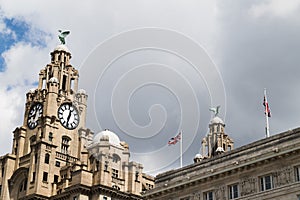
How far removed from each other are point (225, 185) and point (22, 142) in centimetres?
6500

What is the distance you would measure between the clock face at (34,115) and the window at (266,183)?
6782 centimetres

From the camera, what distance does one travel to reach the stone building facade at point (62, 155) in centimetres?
9838

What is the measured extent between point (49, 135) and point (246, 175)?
58.9 metres

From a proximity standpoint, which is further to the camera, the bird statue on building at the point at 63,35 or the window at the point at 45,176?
the bird statue on building at the point at 63,35

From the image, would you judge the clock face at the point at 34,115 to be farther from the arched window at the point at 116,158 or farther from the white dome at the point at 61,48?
the arched window at the point at 116,158

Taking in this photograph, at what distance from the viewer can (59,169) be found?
105 metres

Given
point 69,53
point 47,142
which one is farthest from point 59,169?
point 69,53

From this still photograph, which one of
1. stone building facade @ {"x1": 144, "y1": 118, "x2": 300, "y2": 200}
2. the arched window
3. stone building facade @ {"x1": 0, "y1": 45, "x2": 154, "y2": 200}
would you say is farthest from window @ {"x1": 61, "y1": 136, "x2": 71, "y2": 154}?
stone building facade @ {"x1": 144, "y1": 118, "x2": 300, "y2": 200}

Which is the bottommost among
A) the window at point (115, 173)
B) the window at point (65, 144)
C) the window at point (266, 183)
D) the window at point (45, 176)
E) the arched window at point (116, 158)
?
the window at point (266, 183)

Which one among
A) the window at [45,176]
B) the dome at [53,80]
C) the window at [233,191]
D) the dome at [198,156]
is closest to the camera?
the window at [233,191]

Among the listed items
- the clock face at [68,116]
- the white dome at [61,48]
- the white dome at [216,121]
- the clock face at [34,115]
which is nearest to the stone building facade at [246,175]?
the clock face at [68,116]

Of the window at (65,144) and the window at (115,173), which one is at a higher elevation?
the window at (65,144)

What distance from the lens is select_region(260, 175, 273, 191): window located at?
54.2 meters

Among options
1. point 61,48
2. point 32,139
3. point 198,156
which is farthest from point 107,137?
point 198,156
